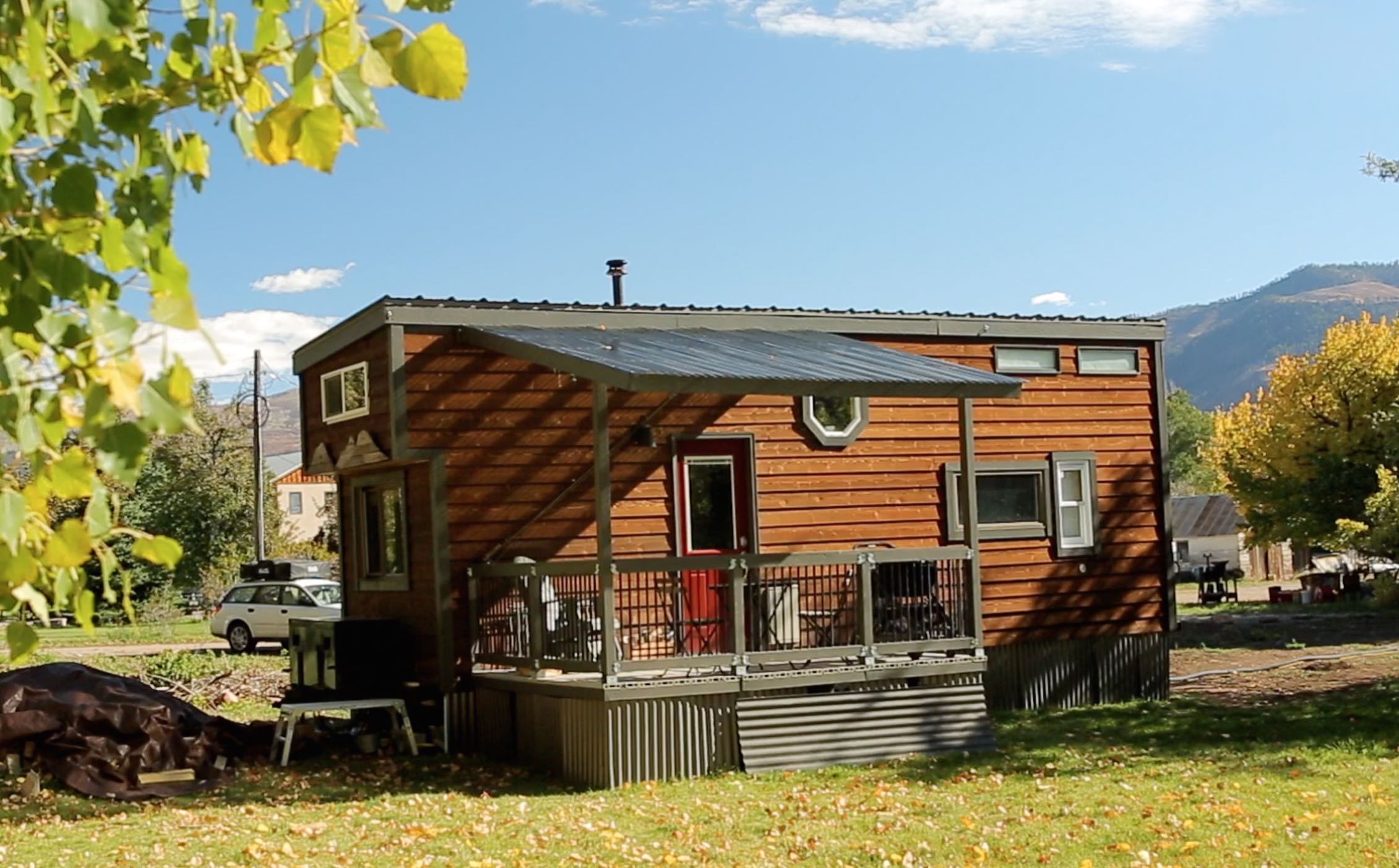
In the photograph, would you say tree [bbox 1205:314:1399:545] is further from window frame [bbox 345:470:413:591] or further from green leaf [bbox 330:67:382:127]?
green leaf [bbox 330:67:382:127]

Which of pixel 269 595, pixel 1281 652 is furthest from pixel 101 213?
pixel 269 595

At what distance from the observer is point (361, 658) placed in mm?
13977

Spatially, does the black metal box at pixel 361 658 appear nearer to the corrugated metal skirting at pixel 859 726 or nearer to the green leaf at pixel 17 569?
the corrugated metal skirting at pixel 859 726

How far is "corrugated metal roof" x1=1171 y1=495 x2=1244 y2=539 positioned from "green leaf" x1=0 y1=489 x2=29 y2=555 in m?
64.3

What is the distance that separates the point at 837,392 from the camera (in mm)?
11695

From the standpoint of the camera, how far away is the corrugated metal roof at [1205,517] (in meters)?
64.8

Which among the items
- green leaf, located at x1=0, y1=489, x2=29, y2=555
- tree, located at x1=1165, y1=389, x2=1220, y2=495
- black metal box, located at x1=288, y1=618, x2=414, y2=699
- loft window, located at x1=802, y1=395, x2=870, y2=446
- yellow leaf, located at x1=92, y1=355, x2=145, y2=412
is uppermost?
tree, located at x1=1165, y1=389, x2=1220, y2=495

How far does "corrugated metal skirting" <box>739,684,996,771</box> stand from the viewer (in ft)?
39.6

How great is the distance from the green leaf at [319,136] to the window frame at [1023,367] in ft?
46.1

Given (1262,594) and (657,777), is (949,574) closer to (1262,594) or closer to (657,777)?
(657,777)

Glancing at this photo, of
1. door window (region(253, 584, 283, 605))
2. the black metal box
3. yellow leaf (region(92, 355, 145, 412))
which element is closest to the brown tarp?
the black metal box

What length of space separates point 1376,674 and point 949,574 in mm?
7325

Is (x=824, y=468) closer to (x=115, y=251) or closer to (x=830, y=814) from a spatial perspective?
(x=830, y=814)

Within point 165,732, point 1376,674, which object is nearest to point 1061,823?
point 165,732
